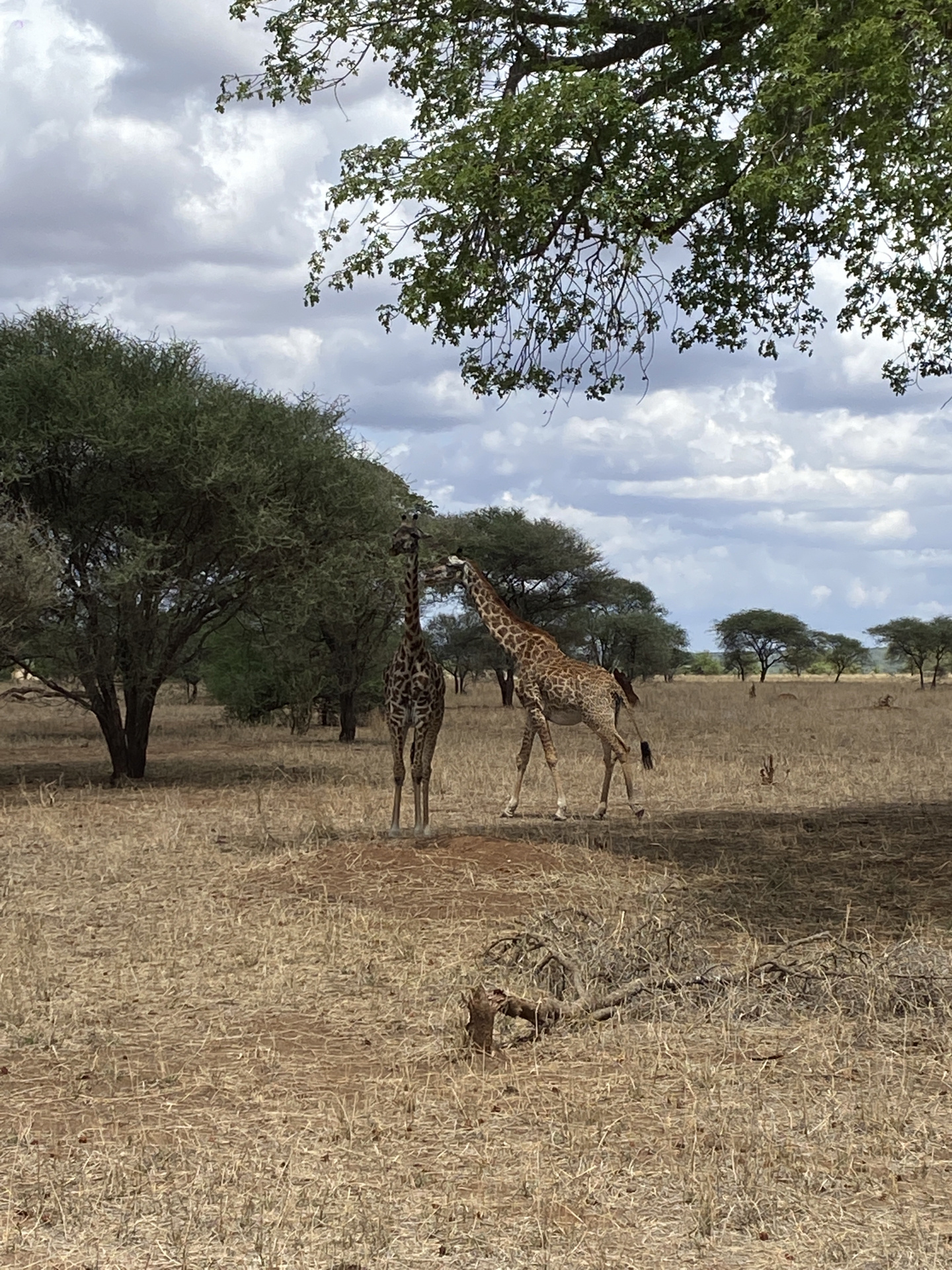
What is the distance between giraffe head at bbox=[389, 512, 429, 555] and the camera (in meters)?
12.3

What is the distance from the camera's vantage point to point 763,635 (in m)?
75.3

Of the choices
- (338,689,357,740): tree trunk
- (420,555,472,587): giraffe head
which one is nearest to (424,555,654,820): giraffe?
(420,555,472,587): giraffe head

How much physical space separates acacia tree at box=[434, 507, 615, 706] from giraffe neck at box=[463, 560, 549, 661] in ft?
82.9

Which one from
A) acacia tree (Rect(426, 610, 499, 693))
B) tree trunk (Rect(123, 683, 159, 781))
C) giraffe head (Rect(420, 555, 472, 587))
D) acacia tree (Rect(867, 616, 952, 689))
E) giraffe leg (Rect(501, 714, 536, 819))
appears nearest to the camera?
giraffe head (Rect(420, 555, 472, 587))

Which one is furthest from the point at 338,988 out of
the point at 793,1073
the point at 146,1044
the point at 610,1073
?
the point at 793,1073

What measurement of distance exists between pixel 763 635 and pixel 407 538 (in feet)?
214

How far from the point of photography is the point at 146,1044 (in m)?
6.59

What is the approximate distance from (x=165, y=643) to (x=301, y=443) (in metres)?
3.48

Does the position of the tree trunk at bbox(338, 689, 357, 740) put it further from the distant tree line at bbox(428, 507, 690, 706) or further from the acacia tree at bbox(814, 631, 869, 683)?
the acacia tree at bbox(814, 631, 869, 683)

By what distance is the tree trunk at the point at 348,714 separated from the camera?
91.7ft

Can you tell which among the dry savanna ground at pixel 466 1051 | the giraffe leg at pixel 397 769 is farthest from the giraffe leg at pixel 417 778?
the dry savanna ground at pixel 466 1051

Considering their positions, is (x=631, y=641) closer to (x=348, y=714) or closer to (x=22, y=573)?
(x=348, y=714)

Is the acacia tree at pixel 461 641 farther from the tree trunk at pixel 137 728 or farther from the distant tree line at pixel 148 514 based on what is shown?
the tree trunk at pixel 137 728

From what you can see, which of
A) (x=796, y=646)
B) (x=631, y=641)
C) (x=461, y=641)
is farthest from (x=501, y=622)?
(x=796, y=646)
